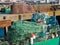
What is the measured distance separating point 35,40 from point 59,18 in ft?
8.25

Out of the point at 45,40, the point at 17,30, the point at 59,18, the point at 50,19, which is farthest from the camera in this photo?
the point at 59,18

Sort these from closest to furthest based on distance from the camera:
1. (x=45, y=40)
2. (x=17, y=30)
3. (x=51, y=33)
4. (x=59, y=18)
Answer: (x=17, y=30) → (x=45, y=40) → (x=51, y=33) → (x=59, y=18)

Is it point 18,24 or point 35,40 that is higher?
point 18,24

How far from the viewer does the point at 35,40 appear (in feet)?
16.3

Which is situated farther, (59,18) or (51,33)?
(59,18)

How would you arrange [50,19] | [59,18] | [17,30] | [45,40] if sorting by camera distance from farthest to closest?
[59,18] → [50,19] → [45,40] → [17,30]

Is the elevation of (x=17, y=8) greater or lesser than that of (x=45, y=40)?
greater

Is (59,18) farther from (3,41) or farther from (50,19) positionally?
(3,41)

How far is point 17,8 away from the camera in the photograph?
6.39m

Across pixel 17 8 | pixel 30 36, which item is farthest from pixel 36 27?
pixel 17 8

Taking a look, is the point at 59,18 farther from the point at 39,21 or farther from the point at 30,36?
the point at 30,36

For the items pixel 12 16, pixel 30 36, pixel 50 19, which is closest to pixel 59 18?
pixel 50 19

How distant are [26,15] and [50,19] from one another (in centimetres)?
68

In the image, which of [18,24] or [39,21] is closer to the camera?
[18,24]
